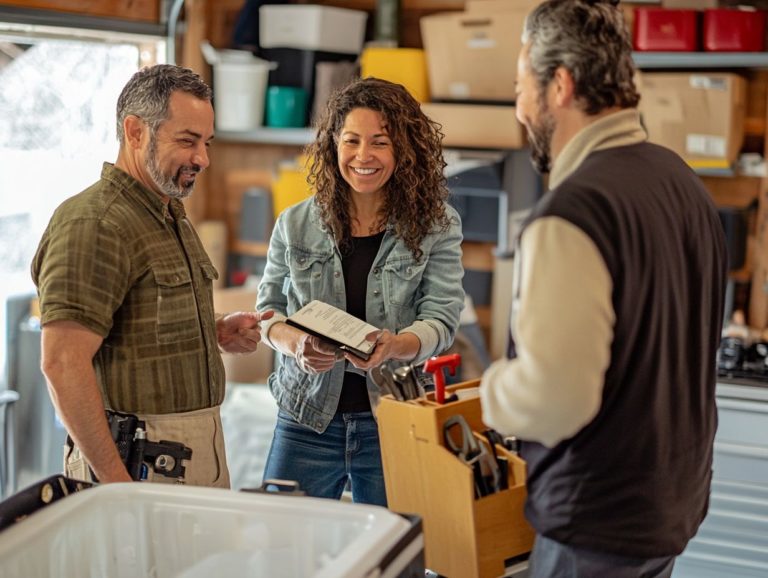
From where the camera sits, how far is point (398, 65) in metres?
3.98

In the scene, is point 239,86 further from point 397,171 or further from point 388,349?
point 388,349

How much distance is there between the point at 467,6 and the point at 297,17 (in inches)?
28.7

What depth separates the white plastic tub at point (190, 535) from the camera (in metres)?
1.52

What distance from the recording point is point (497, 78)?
384 centimetres

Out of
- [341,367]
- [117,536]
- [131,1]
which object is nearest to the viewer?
[117,536]

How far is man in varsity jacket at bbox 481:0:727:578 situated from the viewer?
1.43 m

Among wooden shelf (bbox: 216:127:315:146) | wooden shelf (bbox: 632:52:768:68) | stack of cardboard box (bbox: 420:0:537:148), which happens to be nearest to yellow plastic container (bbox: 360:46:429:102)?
stack of cardboard box (bbox: 420:0:537:148)

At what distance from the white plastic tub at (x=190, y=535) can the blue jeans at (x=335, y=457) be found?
24.7 inches

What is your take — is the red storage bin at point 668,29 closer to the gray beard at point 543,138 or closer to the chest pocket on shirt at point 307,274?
the chest pocket on shirt at point 307,274

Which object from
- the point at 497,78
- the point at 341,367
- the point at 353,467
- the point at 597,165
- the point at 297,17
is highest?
the point at 297,17

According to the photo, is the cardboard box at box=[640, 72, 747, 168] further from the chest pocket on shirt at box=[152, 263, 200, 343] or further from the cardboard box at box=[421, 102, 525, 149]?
the chest pocket on shirt at box=[152, 263, 200, 343]

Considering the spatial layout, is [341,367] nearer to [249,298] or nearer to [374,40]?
[249,298]

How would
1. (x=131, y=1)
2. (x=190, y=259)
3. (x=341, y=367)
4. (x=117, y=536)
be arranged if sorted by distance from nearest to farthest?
(x=117, y=536) → (x=190, y=259) → (x=341, y=367) → (x=131, y=1)

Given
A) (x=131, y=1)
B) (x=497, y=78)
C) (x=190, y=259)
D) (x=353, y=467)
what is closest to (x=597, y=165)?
(x=190, y=259)
